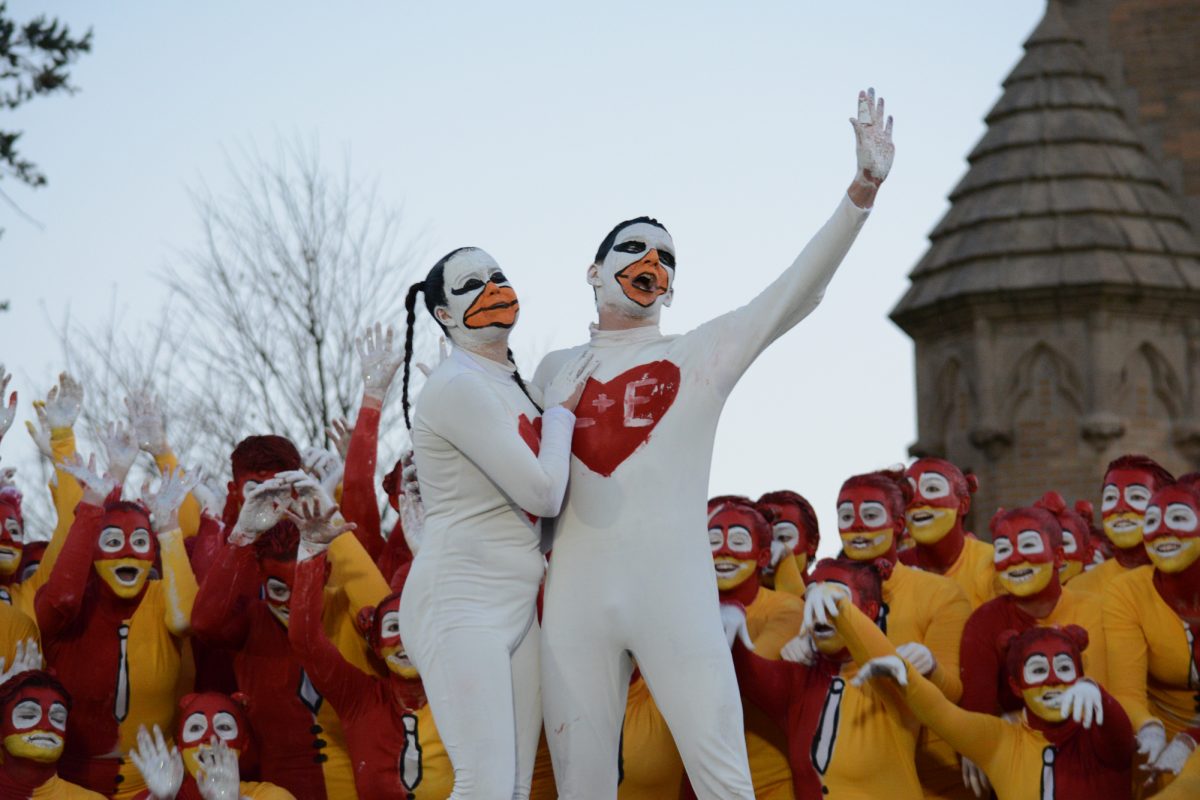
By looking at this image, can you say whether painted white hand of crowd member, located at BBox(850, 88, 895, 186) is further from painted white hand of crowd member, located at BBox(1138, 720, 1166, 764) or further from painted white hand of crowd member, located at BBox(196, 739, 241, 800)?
painted white hand of crowd member, located at BBox(196, 739, 241, 800)

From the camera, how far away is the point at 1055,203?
742 inches

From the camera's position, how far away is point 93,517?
1038cm

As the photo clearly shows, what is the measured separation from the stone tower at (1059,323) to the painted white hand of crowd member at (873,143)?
34.2 ft

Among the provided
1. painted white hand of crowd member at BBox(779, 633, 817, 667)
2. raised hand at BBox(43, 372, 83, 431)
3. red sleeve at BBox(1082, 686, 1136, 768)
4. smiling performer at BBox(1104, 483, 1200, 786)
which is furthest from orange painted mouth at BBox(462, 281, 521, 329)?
raised hand at BBox(43, 372, 83, 431)

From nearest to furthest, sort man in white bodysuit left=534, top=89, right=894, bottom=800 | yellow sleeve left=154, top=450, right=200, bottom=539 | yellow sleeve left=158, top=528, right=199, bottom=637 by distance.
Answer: man in white bodysuit left=534, top=89, right=894, bottom=800, yellow sleeve left=158, top=528, right=199, bottom=637, yellow sleeve left=154, top=450, right=200, bottom=539

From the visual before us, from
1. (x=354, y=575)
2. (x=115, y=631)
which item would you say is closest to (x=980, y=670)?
(x=354, y=575)

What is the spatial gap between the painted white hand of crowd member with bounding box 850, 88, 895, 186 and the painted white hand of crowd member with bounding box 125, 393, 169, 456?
439 centimetres

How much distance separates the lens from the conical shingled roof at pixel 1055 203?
1838 cm

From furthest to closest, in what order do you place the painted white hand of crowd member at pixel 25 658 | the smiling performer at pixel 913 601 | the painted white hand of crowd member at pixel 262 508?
the painted white hand of crowd member at pixel 25 658, the smiling performer at pixel 913 601, the painted white hand of crowd member at pixel 262 508

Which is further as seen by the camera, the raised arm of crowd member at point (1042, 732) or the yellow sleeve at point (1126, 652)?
the yellow sleeve at point (1126, 652)

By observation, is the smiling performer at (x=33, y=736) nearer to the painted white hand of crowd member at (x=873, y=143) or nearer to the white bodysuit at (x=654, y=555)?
the white bodysuit at (x=654, y=555)

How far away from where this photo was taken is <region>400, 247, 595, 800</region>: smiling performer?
7520 millimetres

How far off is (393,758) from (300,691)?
635 millimetres

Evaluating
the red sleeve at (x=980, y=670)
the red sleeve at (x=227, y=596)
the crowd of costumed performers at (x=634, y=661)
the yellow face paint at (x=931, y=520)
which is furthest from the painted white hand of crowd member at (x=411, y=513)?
the yellow face paint at (x=931, y=520)
